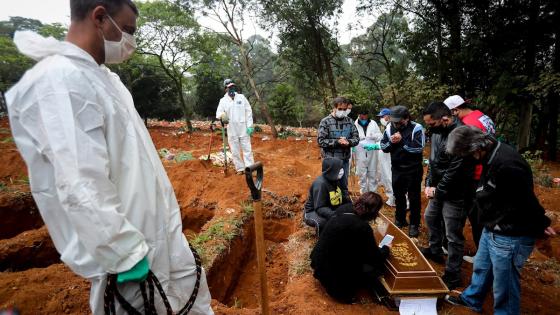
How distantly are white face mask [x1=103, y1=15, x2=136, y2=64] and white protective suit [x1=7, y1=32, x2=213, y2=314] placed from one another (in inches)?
4.5

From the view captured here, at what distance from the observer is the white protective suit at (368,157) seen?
5688 mm

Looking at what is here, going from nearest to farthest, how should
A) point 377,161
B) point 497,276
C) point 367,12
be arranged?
1. point 497,276
2. point 377,161
3. point 367,12

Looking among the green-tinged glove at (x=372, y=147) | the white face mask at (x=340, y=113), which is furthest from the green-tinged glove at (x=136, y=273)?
the green-tinged glove at (x=372, y=147)

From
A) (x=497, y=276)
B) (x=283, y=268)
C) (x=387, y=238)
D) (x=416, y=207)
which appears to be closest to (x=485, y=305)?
(x=497, y=276)

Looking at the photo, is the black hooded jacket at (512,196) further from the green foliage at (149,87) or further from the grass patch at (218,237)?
the green foliage at (149,87)

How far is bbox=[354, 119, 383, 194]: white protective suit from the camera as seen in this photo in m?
5.69

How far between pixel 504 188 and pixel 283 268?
2.81 meters

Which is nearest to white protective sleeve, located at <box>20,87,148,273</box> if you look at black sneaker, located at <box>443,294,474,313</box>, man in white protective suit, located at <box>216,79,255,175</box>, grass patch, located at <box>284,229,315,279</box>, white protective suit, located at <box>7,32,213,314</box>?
white protective suit, located at <box>7,32,213,314</box>

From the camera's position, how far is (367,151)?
18.9ft

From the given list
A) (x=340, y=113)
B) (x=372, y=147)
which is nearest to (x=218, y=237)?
(x=340, y=113)

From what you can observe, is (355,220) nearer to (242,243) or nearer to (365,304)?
(365,304)

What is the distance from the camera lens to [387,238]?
3432 mm

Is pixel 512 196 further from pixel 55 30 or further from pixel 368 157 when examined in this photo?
pixel 55 30

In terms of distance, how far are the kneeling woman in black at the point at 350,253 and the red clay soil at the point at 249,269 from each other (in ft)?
0.65
